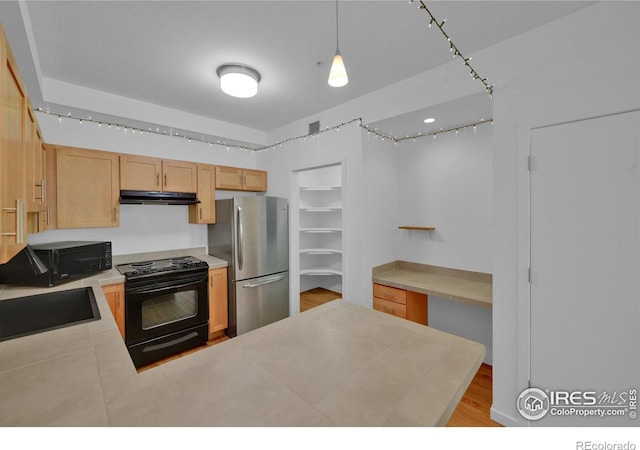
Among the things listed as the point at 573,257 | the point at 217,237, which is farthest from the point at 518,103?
the point at 217,237

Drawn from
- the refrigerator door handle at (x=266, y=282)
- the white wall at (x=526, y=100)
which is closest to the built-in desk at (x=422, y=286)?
the white wall at (x=526, y=100)

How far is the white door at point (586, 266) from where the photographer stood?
58.8 inches

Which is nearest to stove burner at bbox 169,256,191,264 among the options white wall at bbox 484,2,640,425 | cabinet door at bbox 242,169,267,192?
cabinet door at bbox 242,169,267,192

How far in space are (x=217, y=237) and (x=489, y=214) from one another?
10.1ft

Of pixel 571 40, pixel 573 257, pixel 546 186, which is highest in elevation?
pixel 571 40

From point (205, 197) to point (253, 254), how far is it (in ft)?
3.07

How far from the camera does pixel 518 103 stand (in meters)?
1.79

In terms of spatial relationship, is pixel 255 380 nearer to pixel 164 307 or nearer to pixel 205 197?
pixel 164 307

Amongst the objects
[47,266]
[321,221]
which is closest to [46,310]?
[47,266]

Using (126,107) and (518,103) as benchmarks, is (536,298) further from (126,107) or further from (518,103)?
(126,107)

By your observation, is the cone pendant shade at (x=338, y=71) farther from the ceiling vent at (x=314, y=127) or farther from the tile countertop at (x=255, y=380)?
the ceiling vent at (x=314, y=127)

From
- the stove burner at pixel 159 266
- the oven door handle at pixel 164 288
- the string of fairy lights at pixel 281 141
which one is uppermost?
the string of fairy lights at pixel 281 141

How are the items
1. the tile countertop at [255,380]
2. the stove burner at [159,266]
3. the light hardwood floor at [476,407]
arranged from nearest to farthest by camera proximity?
1. the tile countertop at [255,380]
2. the light hardwood floor at [476,407]
3. the stove burner at [159,266]

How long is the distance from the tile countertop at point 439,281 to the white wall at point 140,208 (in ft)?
8.05
